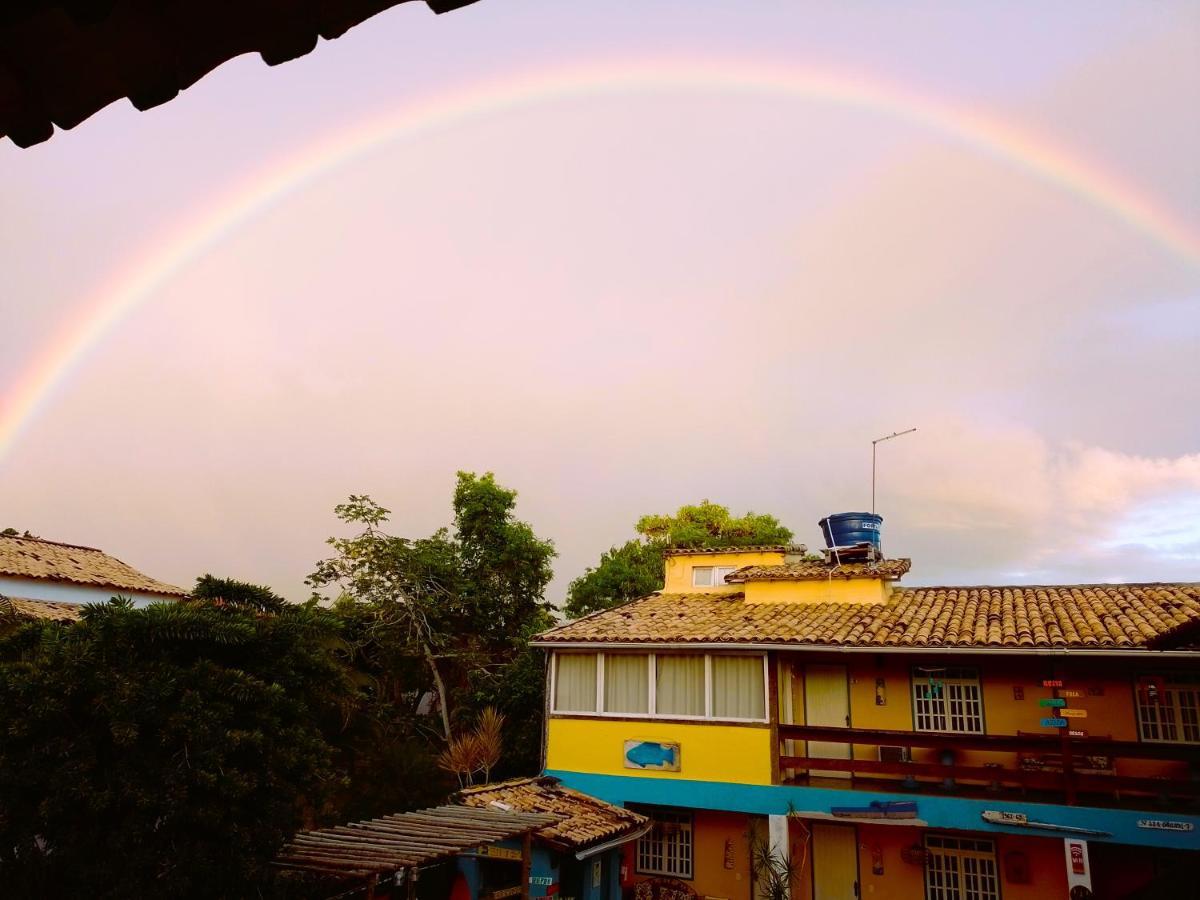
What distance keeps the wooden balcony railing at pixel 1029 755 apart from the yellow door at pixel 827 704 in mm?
969

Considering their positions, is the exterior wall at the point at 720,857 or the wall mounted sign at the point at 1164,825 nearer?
the wall mounted sign at the point at 1164,825

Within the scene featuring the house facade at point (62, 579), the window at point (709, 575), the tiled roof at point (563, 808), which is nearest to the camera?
the tiled roof at point (563, 808)

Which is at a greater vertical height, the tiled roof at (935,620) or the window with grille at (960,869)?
the tiled roof at (935,620)

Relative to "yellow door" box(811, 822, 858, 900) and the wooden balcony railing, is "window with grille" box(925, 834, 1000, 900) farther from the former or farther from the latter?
"yellow door" box(811, 822, 858, 900)

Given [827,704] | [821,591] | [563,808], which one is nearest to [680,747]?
[563,808]

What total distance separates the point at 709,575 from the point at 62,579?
18531 millimetres

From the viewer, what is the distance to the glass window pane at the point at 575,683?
65.4 ft

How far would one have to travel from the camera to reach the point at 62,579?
23.2 metres

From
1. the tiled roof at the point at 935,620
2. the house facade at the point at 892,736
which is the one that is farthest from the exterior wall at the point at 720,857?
the tiled roof at the point at 935,620

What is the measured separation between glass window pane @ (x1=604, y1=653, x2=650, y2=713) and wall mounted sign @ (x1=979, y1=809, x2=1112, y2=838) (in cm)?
730

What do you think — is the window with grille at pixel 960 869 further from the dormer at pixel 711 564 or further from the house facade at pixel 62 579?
the house facade at pixel 62 579

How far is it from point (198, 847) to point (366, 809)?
13.8 metres

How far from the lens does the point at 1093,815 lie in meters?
14.8

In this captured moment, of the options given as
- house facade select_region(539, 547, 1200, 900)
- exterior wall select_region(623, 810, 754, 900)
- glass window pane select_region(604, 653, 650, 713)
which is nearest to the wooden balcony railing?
house facade select_region(539, 547, 1200, 900)
